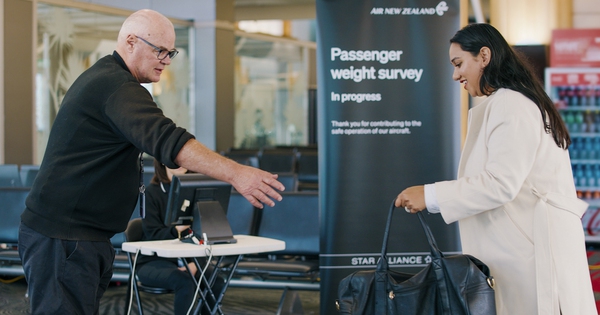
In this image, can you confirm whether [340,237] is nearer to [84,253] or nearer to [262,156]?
[84,253]

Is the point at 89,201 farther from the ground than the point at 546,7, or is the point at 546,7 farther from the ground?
the point at 546,7

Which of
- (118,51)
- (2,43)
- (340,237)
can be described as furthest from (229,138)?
(118,51)

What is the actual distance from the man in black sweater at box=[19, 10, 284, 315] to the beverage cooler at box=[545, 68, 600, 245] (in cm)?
742

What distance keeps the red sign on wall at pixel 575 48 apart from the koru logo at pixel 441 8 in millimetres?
5981

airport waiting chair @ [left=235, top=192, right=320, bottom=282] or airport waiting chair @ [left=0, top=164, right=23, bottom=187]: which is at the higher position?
airport waiting chair @ [left=0, top=164, right=23, bottom=187]

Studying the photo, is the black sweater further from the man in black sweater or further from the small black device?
the small black device

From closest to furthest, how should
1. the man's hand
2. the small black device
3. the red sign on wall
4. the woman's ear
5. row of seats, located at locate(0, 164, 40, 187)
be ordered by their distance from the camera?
the man's hand < the woman's ear < the small black device < row of seats, located at locate(0, 164, 40, 187) < the red sign on wall

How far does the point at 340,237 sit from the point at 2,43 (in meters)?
7.87

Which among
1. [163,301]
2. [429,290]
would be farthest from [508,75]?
[163,301]

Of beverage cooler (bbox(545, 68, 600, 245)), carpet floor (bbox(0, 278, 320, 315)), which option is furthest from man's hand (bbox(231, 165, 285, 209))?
beverage cooler (bbox(545, 68, 600, 245))

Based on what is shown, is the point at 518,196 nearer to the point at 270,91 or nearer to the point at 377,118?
the point at 377,118

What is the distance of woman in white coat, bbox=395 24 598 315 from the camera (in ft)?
6.63

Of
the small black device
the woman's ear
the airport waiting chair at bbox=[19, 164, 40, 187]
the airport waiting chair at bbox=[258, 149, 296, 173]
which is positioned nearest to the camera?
the woman's ear

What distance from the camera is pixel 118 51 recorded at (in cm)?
225
